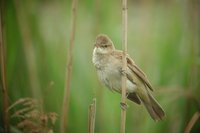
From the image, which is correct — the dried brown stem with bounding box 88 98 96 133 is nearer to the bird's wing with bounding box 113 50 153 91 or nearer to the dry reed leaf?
the bird's wing with bounding box 113 50 153 91

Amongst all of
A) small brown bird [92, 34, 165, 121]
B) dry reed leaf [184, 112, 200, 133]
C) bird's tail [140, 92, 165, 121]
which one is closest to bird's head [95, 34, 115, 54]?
small brown bird [92, 34, 165, 121]

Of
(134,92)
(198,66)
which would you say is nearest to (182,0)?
(198,66)

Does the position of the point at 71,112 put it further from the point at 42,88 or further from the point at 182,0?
the point at 182,0

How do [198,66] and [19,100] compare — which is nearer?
[19,100]

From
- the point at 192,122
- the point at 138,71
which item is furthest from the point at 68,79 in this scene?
the point at 192,122

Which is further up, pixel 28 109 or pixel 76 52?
pixel 76 52

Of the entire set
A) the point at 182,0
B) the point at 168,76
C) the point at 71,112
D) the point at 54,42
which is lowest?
the point at 71,112

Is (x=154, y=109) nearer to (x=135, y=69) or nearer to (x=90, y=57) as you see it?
(x=135, y=69)
